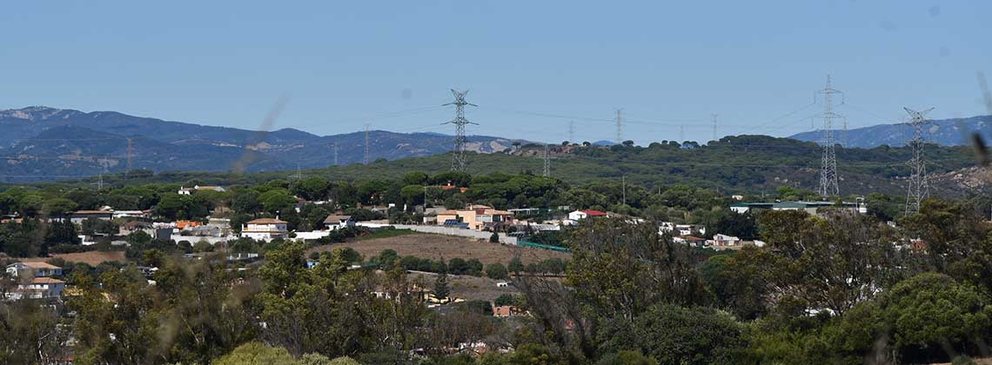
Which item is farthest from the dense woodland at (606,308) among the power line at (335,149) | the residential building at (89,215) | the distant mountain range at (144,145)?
the power line at (335,149)

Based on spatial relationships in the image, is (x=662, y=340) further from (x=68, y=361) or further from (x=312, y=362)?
(x=68, y=361)

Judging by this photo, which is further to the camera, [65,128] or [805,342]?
[65,128]

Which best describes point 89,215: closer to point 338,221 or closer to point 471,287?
point 338,221

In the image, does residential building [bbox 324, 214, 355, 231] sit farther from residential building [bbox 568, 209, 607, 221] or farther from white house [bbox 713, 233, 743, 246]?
white house [bbox 713, 233, 743, 246]

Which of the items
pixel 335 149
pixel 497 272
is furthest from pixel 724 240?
pixel 335 149

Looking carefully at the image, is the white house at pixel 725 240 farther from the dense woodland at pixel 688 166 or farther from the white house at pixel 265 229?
the dense woodland at pixel 688 166

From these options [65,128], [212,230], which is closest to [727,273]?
[212,230]
